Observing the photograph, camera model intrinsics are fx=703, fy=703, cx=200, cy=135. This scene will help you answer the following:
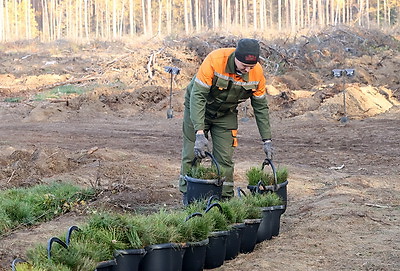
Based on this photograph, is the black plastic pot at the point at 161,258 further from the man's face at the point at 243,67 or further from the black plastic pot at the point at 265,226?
the man's face at the point at 243,67

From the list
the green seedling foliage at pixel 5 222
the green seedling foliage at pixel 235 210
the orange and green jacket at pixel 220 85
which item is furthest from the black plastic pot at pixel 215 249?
the green seedling foliage at pixel 5 222

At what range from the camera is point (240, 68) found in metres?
6.93

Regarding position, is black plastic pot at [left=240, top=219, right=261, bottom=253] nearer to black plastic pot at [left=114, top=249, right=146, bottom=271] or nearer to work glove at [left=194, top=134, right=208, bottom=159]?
work glove at [left=194, top=134, right=208, bottom=159]

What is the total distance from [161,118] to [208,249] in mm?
17691

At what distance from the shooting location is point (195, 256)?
5.39m

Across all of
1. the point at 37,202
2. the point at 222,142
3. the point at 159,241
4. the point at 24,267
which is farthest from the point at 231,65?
the point at 24,267

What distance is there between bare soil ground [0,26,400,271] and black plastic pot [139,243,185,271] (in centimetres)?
86

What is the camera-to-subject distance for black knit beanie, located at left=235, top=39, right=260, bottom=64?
6.78m

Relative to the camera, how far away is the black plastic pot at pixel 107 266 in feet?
14.4

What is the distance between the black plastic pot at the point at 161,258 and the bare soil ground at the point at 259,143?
2.81ft

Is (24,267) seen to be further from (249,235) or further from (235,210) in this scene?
(249,235)

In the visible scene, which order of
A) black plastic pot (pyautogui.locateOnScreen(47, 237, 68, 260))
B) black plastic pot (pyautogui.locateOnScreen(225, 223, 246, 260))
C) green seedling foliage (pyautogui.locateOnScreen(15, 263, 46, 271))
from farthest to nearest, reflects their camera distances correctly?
black plastic pot (pyautogui.locateOnScreen(225, 223, 246, 260)), black plastic pot (pyautogui.locateOnScreen(47, 237, 68, 260)), green seedling foliage (pyautogui.locateOnScreen(15, 263, 46, 271))

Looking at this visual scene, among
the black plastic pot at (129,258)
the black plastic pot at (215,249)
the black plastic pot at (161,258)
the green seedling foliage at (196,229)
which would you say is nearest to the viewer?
the black plastic pot at (129,258)

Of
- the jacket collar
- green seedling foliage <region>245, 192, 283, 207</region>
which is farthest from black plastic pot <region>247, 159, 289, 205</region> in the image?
the jacket collar
